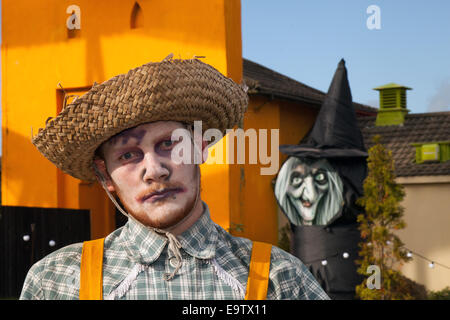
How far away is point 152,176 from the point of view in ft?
8.67

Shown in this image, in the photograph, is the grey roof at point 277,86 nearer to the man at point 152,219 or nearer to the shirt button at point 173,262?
the man at point 152,219

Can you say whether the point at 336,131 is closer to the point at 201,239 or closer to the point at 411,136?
the point at 411,136

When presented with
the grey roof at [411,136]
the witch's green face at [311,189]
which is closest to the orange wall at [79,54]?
the witch's green face at [311,189]

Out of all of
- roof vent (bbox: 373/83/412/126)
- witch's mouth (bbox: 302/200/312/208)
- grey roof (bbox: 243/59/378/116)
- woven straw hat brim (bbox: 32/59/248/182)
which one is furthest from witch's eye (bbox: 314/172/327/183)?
woven straw hat brim (bbox: 32/59/248/182)

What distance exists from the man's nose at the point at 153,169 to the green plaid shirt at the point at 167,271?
215mm

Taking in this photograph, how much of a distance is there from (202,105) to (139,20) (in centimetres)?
917

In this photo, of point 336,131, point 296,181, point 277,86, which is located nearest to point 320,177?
point 296,181

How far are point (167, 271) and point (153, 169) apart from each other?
37 centimetres
